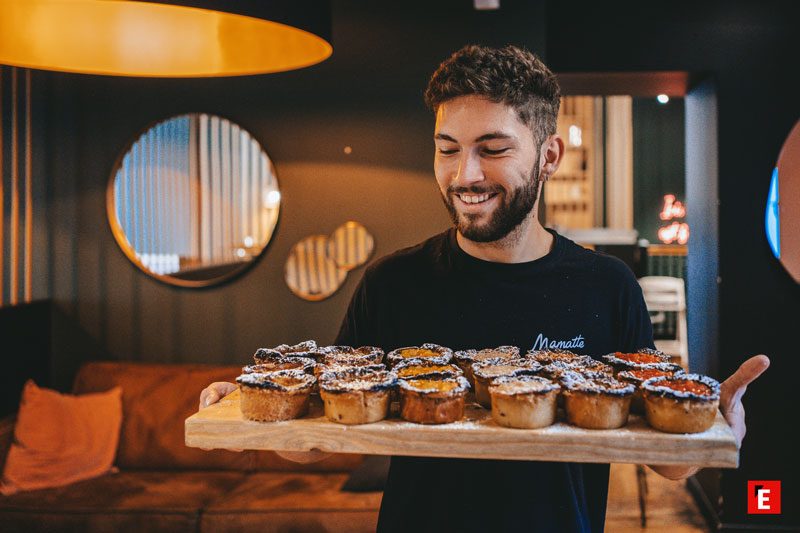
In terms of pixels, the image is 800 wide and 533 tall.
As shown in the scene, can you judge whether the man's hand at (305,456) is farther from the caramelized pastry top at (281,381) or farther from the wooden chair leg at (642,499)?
the wooden chair leg at (642,499)

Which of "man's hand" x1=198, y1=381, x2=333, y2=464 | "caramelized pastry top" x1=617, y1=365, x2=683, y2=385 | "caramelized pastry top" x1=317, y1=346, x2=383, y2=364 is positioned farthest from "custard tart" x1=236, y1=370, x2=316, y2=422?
"caramelized pastry top" x1=617, y1=365, x2=683, y2=385

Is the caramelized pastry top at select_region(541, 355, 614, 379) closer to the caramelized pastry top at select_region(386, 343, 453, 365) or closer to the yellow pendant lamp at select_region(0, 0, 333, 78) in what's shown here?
the caramelized pastry top at select_region(386, 343, 453, 365)

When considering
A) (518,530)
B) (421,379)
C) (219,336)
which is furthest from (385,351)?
(219,336)

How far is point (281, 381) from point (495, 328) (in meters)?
0.57

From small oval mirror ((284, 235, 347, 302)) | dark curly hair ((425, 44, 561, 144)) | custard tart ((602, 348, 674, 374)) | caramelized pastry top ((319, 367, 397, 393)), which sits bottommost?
caramelized pastry top ((319, 367, 397, 393))

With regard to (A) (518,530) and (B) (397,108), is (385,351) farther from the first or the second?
(B) (397,108)

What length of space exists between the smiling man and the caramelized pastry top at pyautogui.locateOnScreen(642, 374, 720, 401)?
0.11 meters

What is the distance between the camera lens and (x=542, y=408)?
51.6 inches

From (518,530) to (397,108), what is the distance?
2968 millimetres

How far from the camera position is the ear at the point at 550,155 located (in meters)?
1.72

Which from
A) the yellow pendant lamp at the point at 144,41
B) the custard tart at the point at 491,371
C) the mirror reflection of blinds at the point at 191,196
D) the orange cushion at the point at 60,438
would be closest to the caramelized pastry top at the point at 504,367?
the custard tart at the point at 491,371

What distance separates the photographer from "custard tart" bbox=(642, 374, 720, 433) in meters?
1.26

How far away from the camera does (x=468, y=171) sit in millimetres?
1538

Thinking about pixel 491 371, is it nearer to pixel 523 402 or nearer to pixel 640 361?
pixel 523 402
